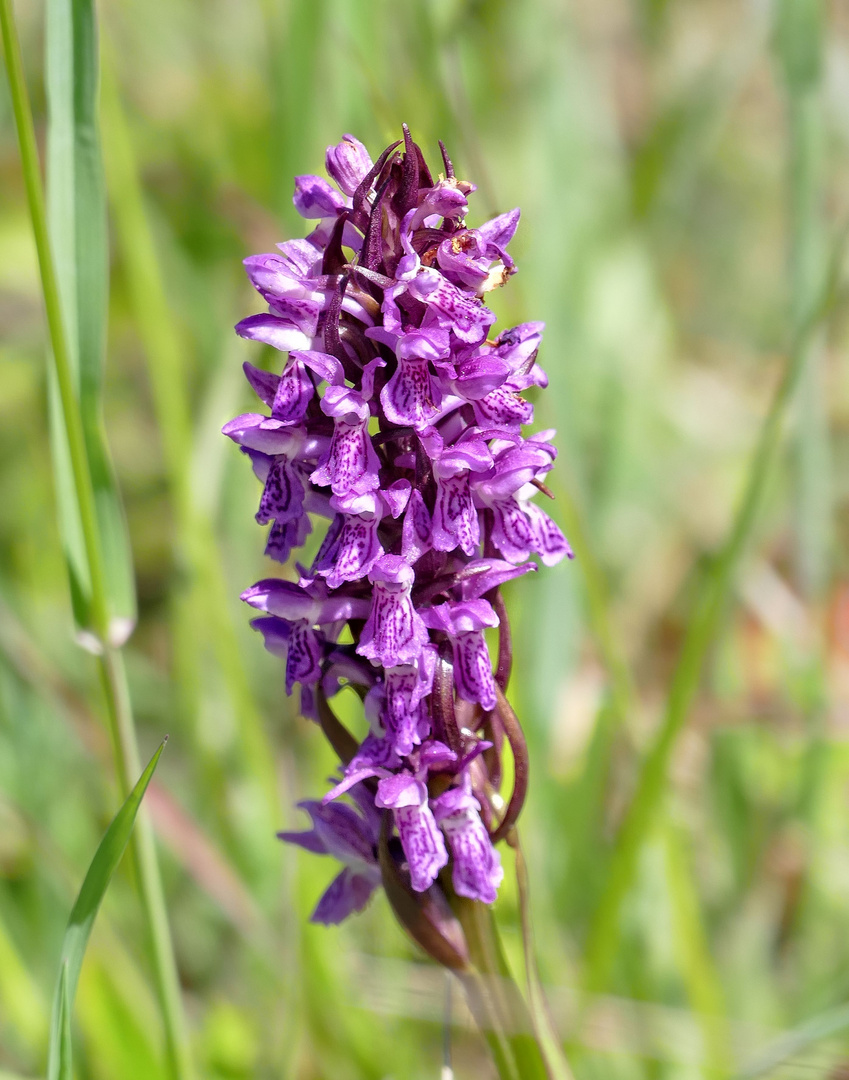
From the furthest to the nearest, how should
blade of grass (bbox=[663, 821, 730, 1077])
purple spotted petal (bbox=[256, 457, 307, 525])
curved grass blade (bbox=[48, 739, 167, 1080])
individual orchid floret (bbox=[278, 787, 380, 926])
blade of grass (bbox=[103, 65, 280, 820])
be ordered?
blade of grass (bbox=[103, 65, 280, 820]) < blade of grass (bbox=[663, 821, 730, 1077]) < individual orchid floret (bbox=[278, 787, 380, 926]) < purple spotted petal (bbox=[256, 457, 307, 525]) < curved grass blade (bbox=[48, 739, 167, 1080])

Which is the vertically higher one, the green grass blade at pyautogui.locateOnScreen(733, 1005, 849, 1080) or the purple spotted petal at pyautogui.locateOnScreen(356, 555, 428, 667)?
the purple spotted petal at pyautogui.locateOnScreen(356, 555, 428, 667)

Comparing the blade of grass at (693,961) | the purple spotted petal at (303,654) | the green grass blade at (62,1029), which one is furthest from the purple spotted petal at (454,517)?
the blade of grass at (693,961)

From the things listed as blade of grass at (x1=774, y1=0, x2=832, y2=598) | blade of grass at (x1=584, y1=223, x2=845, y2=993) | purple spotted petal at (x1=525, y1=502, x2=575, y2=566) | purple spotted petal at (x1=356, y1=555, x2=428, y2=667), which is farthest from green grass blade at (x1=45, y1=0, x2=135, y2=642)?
blade of grass at (x1=774, y1=0, x2=832, y2=598)

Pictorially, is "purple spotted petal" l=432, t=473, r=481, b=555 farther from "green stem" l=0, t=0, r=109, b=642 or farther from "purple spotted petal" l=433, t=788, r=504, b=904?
"green stem" l=0, t=0, r=109, b=642

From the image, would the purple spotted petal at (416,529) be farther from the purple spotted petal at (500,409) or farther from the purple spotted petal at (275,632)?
the purple spotted petal at (275,632)

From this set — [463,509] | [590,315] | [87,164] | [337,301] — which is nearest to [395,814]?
[463,509]

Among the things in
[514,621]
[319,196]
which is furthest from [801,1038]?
[319,196]
